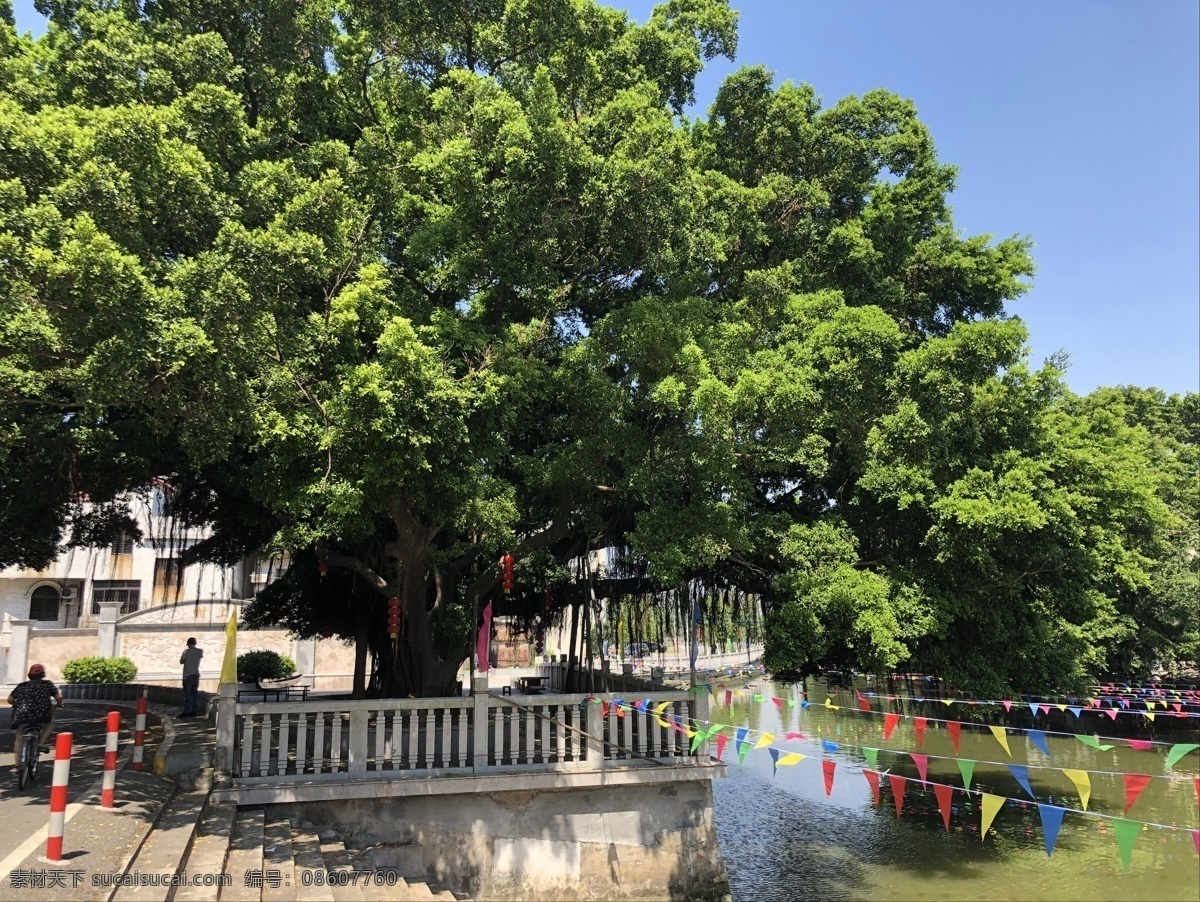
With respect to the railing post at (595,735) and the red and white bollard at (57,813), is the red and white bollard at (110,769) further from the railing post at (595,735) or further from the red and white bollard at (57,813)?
the railing post at (595,735)

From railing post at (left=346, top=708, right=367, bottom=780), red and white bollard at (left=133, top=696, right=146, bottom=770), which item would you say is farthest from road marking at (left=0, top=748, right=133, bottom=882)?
railing post at (left=346, top=708, right=367, bottom=780)

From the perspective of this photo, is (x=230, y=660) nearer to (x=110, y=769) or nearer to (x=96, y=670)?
(x=110, y=769)

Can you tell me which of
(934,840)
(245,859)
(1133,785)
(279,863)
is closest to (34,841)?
(245,859)

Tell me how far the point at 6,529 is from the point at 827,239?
1376cm

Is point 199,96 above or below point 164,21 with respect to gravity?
below

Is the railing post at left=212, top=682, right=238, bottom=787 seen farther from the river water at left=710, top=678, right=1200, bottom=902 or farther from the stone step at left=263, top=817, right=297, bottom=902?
the river water at left=710, top=678, right=1200, bottom=902

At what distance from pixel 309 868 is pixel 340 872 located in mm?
259

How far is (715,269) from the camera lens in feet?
40.2

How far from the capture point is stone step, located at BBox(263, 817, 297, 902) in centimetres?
591

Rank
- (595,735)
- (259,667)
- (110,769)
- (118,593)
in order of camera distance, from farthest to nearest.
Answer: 1. (118,593)
2. (259,667)
3. (595,735)
4. (110,769)

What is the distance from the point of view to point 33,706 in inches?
314

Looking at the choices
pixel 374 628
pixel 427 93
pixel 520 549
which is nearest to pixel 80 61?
pixel 427 93

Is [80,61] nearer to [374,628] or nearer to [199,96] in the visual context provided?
[199,96]

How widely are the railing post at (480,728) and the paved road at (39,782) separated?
3.63m
